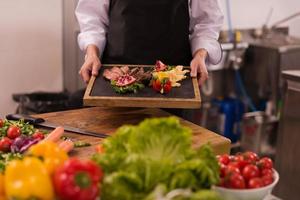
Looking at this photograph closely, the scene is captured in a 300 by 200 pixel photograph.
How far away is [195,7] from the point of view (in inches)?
74.7

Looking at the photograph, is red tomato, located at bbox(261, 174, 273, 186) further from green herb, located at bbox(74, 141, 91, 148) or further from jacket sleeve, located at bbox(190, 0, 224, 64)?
jacket sleeve, located at bbox(190, 0, 224, 64)

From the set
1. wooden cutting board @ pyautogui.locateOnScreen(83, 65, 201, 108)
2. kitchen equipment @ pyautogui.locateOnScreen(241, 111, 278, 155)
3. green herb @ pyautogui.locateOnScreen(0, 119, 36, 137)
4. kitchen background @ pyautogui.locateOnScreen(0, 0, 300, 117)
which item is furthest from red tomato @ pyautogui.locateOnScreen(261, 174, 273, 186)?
kitchen equipment @ pyautogui.locateOnScreen(241, 111, 278, 155)

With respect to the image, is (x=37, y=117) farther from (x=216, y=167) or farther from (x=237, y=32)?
(x=237, y=32)

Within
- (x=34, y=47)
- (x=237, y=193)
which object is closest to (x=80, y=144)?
(x=237, y=193)

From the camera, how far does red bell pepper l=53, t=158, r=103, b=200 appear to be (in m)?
0.71

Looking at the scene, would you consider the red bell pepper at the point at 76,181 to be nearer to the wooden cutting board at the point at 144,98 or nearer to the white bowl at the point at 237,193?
the white bowl at the point at 237,193

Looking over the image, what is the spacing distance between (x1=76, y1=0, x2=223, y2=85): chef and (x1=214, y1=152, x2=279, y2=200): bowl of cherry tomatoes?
75 cm

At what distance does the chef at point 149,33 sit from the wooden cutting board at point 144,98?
0.60 feet

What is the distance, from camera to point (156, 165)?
2.57ft

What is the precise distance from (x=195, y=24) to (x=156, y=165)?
125 cm

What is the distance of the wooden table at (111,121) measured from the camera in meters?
1.39

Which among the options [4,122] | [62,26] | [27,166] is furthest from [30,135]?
[62,26]

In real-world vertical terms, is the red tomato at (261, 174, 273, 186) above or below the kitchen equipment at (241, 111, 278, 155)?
above

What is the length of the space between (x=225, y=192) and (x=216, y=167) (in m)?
0.06
